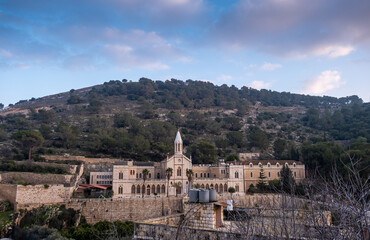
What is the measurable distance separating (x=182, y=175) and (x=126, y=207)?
16.5 meters

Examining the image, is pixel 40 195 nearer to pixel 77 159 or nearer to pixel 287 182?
pixel 77 159

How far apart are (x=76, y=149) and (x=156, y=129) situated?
64.1ft

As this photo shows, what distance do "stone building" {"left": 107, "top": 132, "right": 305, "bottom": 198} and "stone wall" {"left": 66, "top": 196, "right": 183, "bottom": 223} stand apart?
11308 mm

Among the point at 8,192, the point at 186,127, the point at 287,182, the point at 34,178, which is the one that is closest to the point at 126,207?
the point at 8,192

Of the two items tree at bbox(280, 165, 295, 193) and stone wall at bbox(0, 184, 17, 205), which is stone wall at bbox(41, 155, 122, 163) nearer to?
stone wall at bbox(0, 184, 17, 205)

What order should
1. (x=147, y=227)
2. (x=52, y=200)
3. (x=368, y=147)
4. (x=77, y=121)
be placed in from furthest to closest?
(x=77, y=121) < (x=368, y=147) < (x=52, y=200) < (x=147, y=227)

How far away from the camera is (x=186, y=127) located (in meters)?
100

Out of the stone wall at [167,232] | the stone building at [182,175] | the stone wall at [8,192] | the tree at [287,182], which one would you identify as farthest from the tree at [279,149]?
the stone wall at [167,232]

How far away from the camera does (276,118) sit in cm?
12250

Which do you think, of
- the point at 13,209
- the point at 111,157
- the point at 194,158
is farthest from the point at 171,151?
the point at 13,209

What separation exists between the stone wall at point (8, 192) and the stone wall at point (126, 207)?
19.9 feet

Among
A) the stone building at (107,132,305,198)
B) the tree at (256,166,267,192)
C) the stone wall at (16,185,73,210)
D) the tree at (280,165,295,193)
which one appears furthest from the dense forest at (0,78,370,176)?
the stone wall at (16,185,73,210)

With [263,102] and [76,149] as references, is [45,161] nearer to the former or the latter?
[76,149]

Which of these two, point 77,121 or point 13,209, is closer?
point 13,209
